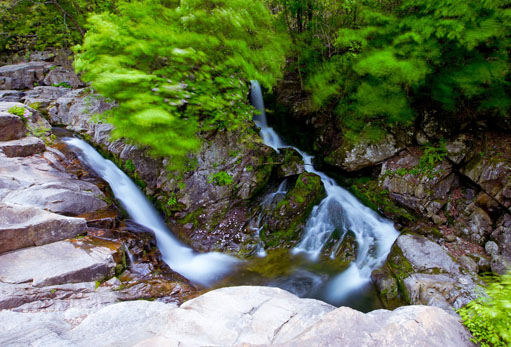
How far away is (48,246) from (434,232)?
8417 mm

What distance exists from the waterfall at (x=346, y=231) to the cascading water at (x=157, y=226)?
223 centimetres

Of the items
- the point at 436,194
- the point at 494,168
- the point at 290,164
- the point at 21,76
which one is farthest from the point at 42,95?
the point at 494,168

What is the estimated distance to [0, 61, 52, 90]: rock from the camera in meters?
11.8

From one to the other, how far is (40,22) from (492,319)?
60.2 ft

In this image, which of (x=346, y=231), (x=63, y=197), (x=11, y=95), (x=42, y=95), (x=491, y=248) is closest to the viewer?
(x=63, y=197)

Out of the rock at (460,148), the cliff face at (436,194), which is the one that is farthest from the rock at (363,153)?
the rock at (460,148)

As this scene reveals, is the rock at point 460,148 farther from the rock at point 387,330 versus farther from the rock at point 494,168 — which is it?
the rock at point 387,330

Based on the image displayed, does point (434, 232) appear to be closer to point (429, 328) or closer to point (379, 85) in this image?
point (379, 85)

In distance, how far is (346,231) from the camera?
7066 millimetres

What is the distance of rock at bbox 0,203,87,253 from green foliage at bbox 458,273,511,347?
565 centimetres

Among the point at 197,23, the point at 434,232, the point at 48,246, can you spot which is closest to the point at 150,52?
the point at 197,23

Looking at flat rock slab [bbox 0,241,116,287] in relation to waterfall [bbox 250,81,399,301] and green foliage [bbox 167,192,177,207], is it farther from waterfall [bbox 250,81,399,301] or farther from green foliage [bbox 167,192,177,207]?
waterfall [bbox 250,81,399,301]

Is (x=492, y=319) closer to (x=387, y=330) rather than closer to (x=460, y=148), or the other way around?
(x=387, y=330)

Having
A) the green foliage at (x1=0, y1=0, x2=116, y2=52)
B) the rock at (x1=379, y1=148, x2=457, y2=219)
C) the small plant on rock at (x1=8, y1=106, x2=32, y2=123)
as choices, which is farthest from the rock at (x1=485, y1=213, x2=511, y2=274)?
the green foliage at (x1=0, y1=0, x2=116, y2=52)
